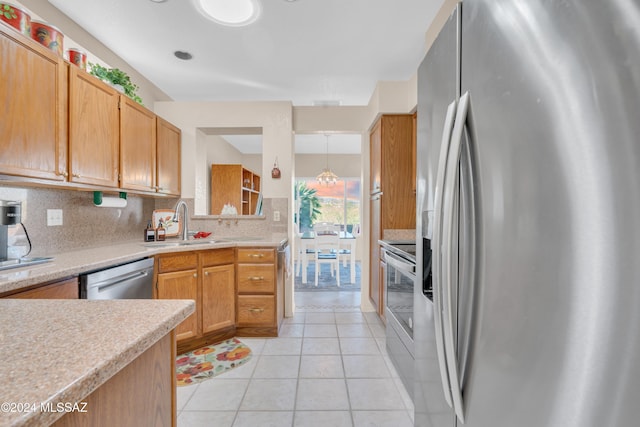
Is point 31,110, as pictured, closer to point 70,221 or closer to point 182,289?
point 70,221

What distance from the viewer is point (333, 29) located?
233cm

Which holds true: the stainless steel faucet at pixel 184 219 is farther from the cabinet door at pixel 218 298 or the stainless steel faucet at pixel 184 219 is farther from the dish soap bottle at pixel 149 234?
the cabinet door at pixel 218 298

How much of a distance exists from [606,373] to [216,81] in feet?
11.9

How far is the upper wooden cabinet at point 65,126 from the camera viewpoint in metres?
1.41

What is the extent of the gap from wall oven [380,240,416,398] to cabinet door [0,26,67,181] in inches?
83.3

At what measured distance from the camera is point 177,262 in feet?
7.55

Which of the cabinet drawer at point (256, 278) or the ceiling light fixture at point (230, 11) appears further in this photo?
the cabinet drawer at point (256, 278)

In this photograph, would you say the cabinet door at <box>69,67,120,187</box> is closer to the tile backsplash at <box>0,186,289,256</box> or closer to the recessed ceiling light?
the tile backsplash at <box>0,186,289,256</box>

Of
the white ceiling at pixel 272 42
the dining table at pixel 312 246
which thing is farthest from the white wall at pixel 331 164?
the white ceiling at pixel 272 42

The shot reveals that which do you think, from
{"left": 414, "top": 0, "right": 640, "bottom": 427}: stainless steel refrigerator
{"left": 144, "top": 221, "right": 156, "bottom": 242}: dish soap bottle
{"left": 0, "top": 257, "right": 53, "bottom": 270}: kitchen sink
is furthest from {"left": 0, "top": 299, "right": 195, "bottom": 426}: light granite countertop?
{"left": 144, "top": 221, "right": 156, "bottom": 242}: dish soap bottle

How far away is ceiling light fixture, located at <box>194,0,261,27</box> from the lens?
2.05 metres

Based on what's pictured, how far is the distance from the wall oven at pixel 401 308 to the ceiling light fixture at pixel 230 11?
208 centimetres

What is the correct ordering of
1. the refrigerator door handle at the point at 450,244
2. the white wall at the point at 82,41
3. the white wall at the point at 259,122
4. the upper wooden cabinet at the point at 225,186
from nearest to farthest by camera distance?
the refrigerator door handle at the point at 450,244 < the white wall at the point at 82,41 < the white wall at the point at 259,122 < the upper wooden cabinet at the point at 225,186

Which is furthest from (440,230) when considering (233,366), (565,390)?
(233,366)
